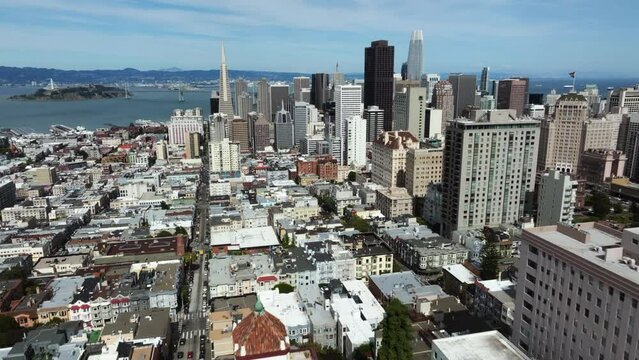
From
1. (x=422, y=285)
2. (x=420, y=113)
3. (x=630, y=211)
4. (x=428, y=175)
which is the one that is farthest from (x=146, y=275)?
(x=420, y=113)

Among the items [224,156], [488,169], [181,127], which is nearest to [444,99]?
[224,156]

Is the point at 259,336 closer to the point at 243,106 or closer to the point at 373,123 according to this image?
the point at 373,123

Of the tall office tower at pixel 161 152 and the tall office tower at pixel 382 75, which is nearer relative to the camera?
the tall office tower at pixel 161 152

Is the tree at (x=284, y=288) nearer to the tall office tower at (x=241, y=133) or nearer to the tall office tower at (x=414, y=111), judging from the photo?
the tall office tower at (x=241, y=133)

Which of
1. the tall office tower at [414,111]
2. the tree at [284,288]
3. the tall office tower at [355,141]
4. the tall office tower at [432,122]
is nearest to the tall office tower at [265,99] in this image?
the tall office tower at [414,111]

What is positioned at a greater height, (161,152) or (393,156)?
(393,156)

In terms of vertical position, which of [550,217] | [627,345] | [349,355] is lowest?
[349,355]

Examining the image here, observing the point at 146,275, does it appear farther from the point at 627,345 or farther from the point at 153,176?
the point at 153,176
